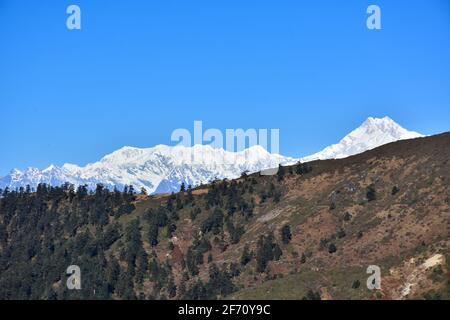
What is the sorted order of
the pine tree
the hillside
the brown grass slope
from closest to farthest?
the brown grass slope → the hillside → the pine tree

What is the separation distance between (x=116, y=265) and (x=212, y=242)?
77.5ft

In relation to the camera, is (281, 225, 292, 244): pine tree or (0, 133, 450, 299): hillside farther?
(281, 225, 292, 244): pine tree

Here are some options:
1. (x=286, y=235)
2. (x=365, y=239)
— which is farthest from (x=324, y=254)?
(x=286, y=235)

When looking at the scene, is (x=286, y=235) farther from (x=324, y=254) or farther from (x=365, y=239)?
(x=365, y=239)

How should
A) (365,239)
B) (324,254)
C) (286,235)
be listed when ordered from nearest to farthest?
(365,239) < (324,254) < (286,235)

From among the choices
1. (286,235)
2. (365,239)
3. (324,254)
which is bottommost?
(324,254)

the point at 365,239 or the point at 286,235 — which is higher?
the point at 286,235

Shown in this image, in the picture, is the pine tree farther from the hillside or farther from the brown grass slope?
the brown grass slope

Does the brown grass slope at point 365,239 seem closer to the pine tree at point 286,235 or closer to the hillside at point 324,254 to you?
the hillside at point 324,254

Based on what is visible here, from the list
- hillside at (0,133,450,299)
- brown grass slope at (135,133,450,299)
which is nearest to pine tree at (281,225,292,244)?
hillside at (0,133,450,299)

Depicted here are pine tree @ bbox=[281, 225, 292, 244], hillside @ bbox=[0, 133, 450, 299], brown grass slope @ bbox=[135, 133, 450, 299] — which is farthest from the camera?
pine tree @ bbox=[281, 225, 292, 244]

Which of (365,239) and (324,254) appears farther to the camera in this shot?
(324,254)

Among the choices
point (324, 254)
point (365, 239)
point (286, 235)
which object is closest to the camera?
point (365, 239)

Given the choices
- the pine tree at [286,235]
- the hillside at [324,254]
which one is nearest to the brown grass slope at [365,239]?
the hillside at [324,254]
